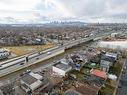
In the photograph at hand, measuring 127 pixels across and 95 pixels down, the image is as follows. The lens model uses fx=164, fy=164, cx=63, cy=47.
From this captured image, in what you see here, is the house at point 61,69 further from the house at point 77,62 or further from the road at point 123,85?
the road at point 123,85

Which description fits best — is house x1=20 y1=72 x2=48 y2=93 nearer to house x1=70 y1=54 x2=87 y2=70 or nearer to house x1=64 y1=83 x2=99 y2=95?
house x1=64 y1=83 x2=99 y2=95


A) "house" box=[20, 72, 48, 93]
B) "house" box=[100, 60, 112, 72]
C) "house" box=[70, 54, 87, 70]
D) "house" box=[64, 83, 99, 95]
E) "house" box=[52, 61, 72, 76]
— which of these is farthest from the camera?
"house" box=[70, 54, 87, 70]

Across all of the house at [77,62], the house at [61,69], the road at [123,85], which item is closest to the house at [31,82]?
the house at [61,69]

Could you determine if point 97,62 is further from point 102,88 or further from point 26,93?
point 26,93

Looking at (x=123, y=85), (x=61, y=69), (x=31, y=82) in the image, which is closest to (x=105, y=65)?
(x=123, y=85)

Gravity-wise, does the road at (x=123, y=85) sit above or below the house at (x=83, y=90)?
below

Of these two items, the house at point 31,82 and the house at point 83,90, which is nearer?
the house at point 83,90

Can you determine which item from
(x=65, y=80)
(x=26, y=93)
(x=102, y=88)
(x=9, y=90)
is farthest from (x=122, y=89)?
(x=9, y=90)

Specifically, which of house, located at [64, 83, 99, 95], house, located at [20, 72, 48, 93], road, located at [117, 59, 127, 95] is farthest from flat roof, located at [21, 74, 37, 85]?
road, located at [117, 59, 127, 95]

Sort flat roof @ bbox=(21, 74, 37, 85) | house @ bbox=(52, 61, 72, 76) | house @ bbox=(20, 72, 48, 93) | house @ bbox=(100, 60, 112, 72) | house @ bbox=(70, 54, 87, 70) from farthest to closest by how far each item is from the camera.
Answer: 1. house @ bbox=(70, 54, 87, 70)
2. house @ bbox=(100, 60, 112, 72)
3. house @ bbox=(52, 61, 72, 76)
4. flat roof @ bbox=(21, 74, 37, 85)
5. house @ bbox=(20, 72, 48, 93)
